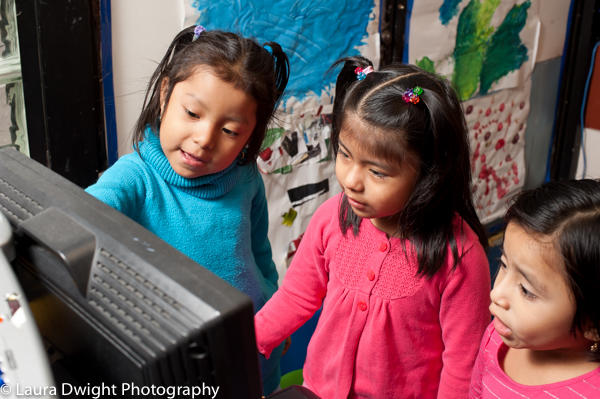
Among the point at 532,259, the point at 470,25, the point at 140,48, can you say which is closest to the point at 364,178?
the point at 532,259

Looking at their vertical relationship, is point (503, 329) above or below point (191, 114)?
below

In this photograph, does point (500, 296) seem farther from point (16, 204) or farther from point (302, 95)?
point (302, 95)

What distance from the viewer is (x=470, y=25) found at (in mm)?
2195

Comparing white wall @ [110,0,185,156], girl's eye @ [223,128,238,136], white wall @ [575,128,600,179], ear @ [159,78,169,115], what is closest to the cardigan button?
girl's eye @ [223,128,238,136]

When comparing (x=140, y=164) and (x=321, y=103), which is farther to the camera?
(x=321, y=103)

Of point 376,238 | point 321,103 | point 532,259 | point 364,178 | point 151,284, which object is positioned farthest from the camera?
point 321,103

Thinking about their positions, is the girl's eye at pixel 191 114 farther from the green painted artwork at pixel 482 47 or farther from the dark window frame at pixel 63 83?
the green painted artwork at pixel 482 47

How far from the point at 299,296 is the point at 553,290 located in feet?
1.54

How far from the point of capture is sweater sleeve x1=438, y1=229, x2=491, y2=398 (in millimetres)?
977

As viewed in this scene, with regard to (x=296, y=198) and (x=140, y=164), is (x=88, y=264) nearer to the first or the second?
(x=140, y=164)

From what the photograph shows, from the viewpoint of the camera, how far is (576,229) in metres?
0.78

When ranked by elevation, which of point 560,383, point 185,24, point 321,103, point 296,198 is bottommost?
point 296,198

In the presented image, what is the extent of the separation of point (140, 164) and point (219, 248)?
0.19 meters

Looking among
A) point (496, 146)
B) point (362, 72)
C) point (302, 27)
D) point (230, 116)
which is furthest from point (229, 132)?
point (496, 146)
